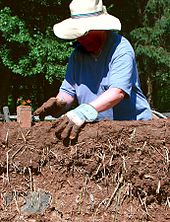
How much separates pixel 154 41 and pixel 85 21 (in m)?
17.5

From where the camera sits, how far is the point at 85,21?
4.52 m

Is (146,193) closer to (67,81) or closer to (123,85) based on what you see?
(123,85)

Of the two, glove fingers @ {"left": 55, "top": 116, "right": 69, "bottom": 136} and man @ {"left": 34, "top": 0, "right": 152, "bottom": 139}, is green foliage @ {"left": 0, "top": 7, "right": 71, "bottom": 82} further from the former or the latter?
glove fingers @ {"left": 55, "top": 116, "right": 69, "bottom": 136}

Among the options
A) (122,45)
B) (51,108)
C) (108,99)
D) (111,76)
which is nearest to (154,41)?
(51,108)

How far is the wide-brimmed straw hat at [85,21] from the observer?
14.7ft

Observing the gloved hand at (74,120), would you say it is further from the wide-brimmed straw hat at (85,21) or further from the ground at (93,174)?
the wide-brimmed straw hat at (85,21)

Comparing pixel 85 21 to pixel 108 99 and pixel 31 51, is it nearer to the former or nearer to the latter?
pixel 108 99

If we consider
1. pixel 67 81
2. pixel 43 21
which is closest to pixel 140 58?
pixel 43 21

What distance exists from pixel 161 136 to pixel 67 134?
0.63 meters

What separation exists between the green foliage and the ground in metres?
14.1

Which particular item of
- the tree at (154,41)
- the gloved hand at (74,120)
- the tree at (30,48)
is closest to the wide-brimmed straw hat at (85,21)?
the gloved hand at (74,120)

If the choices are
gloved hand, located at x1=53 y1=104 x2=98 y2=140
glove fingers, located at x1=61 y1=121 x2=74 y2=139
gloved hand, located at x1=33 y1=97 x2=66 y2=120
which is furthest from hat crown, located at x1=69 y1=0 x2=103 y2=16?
glove fingers, located at x1=61 y1=121 x2=74 y2=139

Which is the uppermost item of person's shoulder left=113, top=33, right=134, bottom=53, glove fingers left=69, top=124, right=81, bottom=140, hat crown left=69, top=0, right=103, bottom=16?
hat crown left=69, top=0, right=103, bottom=16

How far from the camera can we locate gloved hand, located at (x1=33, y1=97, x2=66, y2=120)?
184 inches
